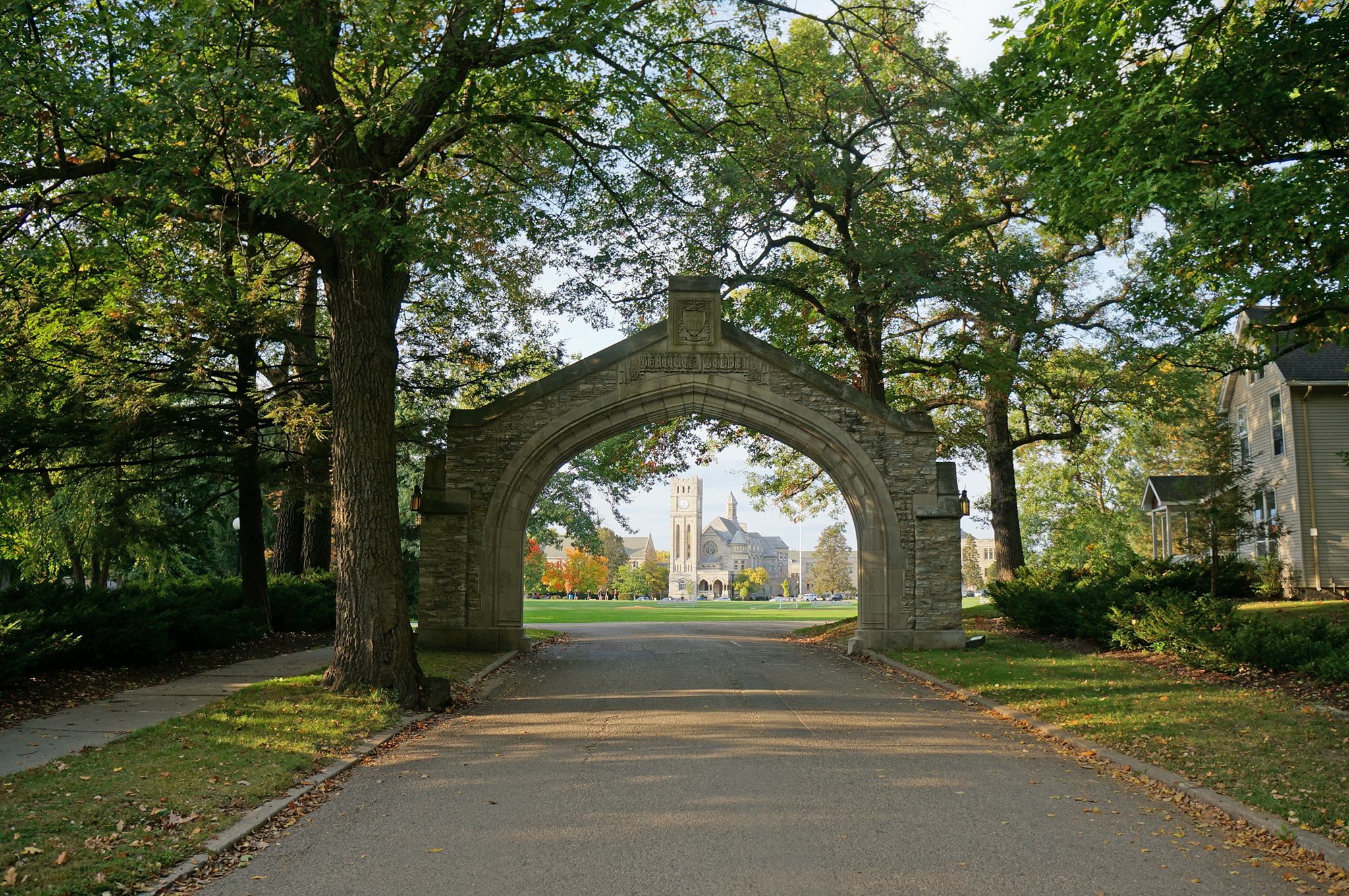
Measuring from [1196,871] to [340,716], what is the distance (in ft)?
24.8

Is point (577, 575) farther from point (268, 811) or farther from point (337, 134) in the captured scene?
point (268, 811)

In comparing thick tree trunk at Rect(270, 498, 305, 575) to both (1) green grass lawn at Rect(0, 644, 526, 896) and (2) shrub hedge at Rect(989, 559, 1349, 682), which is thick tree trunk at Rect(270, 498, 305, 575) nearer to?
(1) green grass lawn at Rect(0, 644, 526, 896)

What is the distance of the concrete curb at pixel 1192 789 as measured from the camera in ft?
17.8

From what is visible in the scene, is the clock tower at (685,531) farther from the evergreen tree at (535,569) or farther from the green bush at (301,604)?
the green bush at (301,604)

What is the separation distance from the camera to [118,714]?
9.71 meters

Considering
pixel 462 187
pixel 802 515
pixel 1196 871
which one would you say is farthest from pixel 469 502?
pixel 802 515

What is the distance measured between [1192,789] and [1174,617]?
8353mm

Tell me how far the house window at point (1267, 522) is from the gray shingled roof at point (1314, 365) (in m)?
3.12

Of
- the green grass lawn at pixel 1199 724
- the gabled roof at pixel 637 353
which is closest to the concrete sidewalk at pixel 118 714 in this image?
the gabled roof at pixel 637 353

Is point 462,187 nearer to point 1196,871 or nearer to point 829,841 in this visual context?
point 829,841

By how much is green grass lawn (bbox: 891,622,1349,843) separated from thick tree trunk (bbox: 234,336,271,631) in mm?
11749

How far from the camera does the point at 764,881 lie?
4957 mm

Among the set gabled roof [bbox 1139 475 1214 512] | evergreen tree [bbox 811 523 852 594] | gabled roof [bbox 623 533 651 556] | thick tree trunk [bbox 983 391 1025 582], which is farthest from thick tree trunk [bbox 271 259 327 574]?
gabled roof [bbox 623 533 651 556]

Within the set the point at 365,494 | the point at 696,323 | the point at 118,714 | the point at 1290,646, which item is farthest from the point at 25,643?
the point at 1290,646
